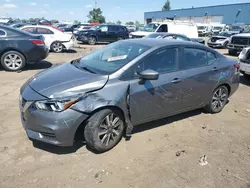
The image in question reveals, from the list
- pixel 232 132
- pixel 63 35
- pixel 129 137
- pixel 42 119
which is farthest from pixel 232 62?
pixel 63 35

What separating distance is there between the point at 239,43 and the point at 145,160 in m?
13.6

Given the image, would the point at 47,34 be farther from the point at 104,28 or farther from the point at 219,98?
the point at 219,98

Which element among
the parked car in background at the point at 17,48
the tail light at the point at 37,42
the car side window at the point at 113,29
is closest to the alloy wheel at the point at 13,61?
the parked car in background at the point at 17,48

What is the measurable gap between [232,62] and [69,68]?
3.42 metres

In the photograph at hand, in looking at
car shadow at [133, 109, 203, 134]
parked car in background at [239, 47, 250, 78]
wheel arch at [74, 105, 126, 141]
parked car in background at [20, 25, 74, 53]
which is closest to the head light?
wheel arch at [74, 105, 126, 141]

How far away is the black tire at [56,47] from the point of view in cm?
1318

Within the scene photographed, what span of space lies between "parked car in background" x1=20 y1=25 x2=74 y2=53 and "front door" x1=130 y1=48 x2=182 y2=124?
33.5 ft

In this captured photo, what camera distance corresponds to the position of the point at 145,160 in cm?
336

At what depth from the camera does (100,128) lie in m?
3.34

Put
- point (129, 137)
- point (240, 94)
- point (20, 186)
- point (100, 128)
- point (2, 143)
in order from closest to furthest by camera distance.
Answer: point (20, 186) → point (100, 128) → point (2, 143) → point (129, 137) → point (240, 94)

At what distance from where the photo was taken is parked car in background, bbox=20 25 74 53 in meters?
12.7

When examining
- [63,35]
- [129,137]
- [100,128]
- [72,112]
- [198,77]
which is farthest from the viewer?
[63,35]

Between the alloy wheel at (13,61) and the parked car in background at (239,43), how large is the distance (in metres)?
12.4

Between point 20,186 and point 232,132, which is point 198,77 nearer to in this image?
point 232,132
